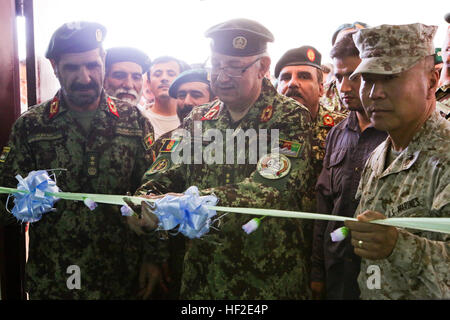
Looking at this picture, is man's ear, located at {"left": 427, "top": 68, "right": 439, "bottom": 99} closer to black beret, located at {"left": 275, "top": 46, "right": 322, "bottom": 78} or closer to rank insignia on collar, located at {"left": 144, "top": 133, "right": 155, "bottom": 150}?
black beret, located at {"left": 275, "top": 46, "right": 322, "bottom": 78}

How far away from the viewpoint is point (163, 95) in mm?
2600

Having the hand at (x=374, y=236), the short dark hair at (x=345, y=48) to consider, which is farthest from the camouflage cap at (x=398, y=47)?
the hand at (x=374, y=236)

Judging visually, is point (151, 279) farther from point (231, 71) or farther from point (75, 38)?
point (75, 38)

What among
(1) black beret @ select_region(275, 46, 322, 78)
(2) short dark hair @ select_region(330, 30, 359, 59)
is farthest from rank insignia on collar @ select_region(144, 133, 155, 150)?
(2) short dark hair @ select_region(330, 30, 359, 59)

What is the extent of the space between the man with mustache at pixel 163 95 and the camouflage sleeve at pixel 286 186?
705mm

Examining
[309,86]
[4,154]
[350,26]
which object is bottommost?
[4,154]

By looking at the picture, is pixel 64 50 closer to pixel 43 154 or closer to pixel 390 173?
pixel 43 154

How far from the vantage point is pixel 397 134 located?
4.50 ft

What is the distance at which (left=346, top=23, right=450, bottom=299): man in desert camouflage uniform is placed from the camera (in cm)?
118

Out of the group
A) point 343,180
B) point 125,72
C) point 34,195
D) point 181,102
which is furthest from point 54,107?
point 343,180

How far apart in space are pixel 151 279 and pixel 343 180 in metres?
0.98

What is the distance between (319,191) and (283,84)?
0.65 m

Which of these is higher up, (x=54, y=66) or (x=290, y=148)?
(x=54, y=66)
